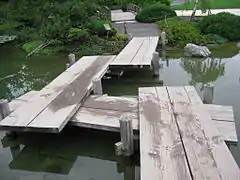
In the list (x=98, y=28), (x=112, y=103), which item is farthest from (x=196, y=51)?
(x=112, y=103)

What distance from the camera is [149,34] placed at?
13180 mm

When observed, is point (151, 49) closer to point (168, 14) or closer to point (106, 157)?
point (106, 157)

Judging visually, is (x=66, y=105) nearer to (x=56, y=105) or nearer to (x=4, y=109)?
(x=56, y=105)

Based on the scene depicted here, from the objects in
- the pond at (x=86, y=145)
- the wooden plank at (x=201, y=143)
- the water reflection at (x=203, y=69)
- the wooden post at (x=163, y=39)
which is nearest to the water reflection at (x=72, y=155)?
the pond at (x=86, y=145)

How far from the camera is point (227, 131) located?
4.92 m

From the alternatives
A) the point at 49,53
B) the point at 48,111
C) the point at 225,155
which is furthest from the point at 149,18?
the point at 225,155

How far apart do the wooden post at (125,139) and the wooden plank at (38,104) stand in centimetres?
168

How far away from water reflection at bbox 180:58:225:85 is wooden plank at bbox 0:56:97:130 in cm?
322

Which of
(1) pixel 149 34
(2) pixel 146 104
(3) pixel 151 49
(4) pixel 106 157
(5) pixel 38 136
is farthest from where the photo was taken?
(1) pixel 149 34

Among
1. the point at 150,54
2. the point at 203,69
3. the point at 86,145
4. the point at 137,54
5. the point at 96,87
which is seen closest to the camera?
the point at 86,145

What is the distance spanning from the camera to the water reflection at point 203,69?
8609 millimetres

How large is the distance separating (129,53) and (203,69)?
237 cm

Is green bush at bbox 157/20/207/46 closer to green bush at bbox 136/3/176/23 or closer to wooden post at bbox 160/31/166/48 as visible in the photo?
wooden post at bbox 160/31/166/48

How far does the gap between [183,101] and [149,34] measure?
793cm
